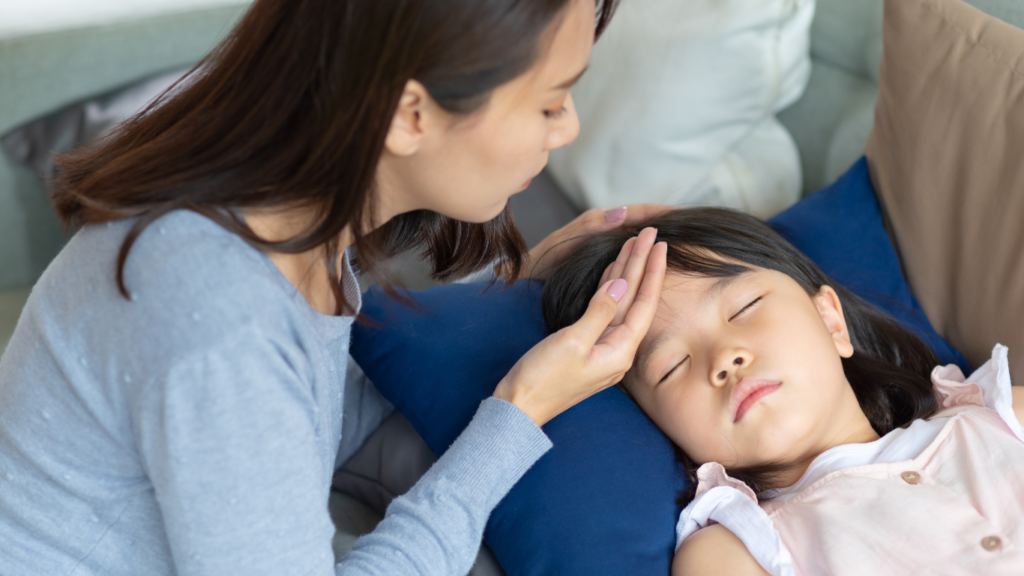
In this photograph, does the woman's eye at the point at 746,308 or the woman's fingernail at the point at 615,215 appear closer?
the woman's eye at the point at 746,308

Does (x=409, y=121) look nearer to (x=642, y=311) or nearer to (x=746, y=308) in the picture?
(x=642, y=311)

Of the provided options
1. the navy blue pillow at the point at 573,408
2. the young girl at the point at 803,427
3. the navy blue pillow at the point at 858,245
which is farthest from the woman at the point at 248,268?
the navy blue pillow at the point at 858,245

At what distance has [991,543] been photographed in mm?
968

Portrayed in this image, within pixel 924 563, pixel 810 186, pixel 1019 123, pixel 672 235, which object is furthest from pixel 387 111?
pixel 810 186

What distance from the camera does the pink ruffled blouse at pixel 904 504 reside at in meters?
0.99

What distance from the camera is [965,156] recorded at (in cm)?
129

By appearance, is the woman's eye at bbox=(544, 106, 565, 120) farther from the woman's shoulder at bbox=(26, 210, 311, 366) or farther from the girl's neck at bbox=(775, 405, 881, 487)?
the girl's neck at bbox=(775, 405, 881, 487)

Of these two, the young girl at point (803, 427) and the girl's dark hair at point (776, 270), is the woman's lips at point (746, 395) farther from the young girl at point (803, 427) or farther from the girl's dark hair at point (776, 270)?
the girl's dark hair at point (776, 270)

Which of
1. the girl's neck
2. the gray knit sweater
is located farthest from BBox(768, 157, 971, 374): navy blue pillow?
the gray knit sweater

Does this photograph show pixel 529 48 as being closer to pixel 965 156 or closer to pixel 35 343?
pixel 35 343

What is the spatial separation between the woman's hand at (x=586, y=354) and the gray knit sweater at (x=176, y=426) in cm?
18

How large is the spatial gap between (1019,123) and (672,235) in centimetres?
54

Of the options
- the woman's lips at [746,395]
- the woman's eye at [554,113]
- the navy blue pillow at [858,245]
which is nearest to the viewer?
the woman's eye at [554,113]

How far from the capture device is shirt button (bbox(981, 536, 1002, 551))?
0.96 meters
